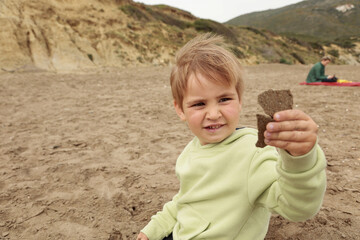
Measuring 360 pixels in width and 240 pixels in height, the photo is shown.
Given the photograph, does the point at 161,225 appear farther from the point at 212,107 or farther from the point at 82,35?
the point at 82,35

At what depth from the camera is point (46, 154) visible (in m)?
3.60

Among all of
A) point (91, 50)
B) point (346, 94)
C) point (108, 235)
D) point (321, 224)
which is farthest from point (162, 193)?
point (91, 50)

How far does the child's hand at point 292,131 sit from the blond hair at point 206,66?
511 millimetres

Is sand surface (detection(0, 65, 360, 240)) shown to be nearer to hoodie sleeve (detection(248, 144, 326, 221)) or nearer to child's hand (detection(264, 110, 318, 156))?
hoodie sleeve (detection(248, 144, 326, 221))

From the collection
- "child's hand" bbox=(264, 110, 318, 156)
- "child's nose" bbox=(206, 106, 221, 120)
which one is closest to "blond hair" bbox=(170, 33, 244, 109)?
"child's nose" bbox=(206, 106, 221, 120)

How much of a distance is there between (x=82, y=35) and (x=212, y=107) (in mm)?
17042

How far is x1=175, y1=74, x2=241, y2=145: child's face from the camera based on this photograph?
4.19ft

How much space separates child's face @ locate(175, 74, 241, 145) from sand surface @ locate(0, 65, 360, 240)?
1.20ft

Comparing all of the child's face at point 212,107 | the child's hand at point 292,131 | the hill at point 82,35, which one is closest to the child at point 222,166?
the child's face at point 212,107

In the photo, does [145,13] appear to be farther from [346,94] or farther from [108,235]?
[108,235]

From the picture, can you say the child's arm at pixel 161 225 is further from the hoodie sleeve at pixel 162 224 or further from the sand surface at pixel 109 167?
the sand surface at pixel 109 167

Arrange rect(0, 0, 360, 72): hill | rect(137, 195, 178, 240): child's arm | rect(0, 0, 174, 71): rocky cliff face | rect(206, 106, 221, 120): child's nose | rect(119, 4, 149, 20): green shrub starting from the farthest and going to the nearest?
rect(119, 4, 149, 20): green shrub → rect(0, 0, 360, 72): hill → rect(0, 0, 174, 71): rocky cliff face → rect(137, 195, 178, 240): child's arm → rect(206, 106, 221, 120): child's nose

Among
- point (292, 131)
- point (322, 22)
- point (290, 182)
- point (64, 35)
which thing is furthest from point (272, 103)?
point (322, 22)

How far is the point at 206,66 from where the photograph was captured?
1.29m
